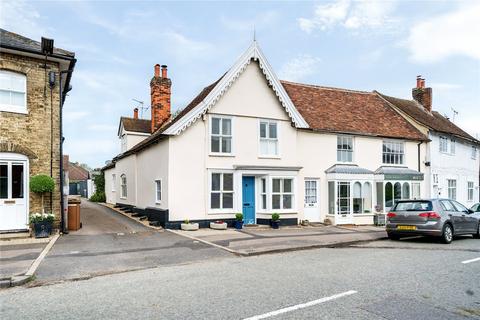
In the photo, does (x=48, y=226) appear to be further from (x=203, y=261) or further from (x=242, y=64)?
(x=242, y=64)

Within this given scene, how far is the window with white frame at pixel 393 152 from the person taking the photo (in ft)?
78.6

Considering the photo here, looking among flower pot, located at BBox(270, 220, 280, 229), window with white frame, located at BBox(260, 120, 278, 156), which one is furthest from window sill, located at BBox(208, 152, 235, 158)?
flower pot, located at BBox(270, 220, 280, 229)

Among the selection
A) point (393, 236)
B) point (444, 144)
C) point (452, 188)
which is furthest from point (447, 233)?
point (452, 188)

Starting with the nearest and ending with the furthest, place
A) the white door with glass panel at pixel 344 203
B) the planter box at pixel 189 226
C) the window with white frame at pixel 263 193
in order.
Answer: the planter box at pixel 189 226
the window with white frame at pixel 263 193
the white door with glass panel at pixel 344 203

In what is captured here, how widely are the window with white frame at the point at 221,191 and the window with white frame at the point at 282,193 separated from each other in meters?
2.24

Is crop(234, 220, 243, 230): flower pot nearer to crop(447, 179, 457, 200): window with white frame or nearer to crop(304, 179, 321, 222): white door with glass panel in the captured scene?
crop(304, 179, 321, 222): white door with glass panel

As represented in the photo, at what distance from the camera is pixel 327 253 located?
11.8m

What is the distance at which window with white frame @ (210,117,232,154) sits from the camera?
60.4 feet

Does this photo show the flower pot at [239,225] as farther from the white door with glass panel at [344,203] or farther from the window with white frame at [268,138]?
the white door with glass panel at [344,203]

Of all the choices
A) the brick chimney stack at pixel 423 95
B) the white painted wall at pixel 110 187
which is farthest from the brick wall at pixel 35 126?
the brick chimney stack at pixel 423 95

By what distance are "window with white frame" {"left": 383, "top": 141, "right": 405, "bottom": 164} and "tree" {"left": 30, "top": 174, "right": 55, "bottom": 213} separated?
60.4 feet

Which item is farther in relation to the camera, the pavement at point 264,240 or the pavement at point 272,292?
the pavement at point 264,240

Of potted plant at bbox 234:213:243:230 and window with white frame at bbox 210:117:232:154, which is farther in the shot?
window with white frame at bbox 210:117:232:154

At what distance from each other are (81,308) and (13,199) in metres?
9.69
